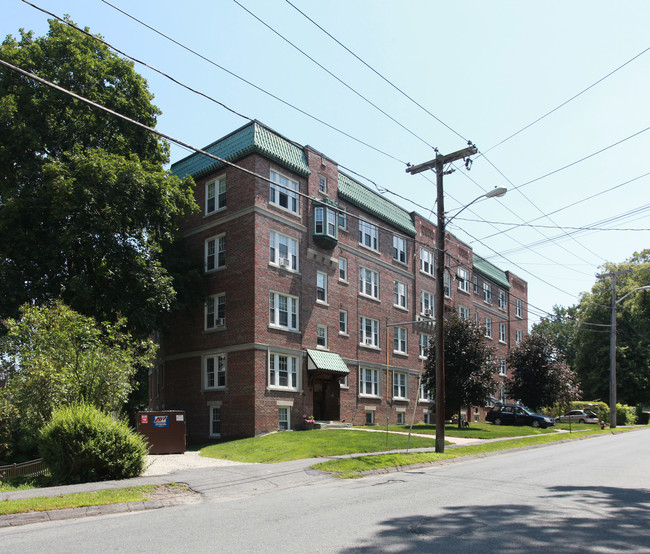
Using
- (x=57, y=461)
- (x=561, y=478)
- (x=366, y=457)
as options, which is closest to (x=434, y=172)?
(x=366, y=457)

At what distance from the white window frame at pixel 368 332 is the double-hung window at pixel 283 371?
6.36 meters

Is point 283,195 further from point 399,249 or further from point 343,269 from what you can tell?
point 399,249

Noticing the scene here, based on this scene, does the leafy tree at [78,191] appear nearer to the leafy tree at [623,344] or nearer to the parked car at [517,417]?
the parked car at [517,417]

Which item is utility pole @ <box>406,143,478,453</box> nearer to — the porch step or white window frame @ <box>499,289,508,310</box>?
the porch step

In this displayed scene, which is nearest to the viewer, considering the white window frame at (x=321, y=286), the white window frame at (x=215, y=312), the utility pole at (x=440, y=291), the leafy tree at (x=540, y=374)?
the utility pole at (x=440, y=291)

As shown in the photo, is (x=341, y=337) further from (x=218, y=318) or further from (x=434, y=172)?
(x=434, y=172)

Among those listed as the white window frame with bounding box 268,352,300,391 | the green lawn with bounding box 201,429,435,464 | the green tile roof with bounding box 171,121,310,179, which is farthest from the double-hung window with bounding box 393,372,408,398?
the green tile roof with bounding box 171,121,310,179

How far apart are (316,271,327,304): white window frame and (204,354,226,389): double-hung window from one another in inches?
Result: 246

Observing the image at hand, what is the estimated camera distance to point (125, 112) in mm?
26766

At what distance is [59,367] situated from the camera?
17.5 meters

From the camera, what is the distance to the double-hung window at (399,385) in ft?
123

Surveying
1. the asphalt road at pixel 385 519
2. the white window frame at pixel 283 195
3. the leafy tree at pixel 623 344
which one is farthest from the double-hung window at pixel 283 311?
the leafy tree at pixel 623 344

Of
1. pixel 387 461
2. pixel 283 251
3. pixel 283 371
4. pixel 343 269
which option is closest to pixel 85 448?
pixel 387 461

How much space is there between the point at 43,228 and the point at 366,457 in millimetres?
16462
